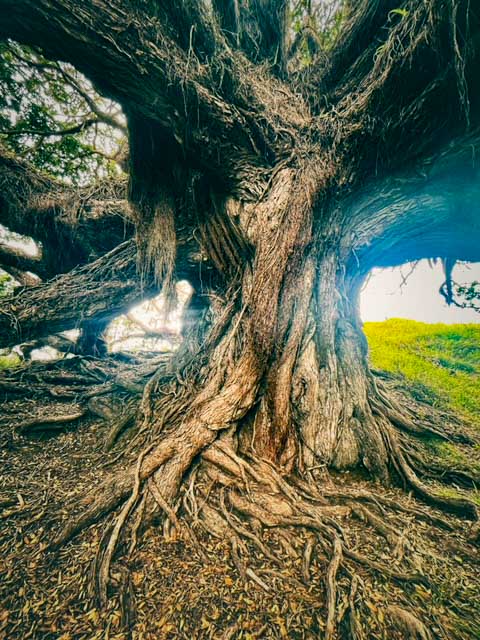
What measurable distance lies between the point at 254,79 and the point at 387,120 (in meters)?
1.58

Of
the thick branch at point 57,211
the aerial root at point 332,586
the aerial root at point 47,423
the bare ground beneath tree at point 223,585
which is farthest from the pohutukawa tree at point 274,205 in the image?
the thick branch at point 57,211

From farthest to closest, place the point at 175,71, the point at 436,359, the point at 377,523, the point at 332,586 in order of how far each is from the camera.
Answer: the point at 436,359 → the point at 175,71 → the point at 377,523 → the point at 332,586

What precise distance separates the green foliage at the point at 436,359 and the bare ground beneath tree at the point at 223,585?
9.20 ft

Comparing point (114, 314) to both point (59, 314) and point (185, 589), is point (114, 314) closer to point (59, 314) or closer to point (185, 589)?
point (59, 314)

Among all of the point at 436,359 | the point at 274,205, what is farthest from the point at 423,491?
the point at 436,359

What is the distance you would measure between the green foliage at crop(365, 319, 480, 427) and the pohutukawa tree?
1.12m

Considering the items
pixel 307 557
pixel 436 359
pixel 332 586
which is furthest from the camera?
pixel 436 359

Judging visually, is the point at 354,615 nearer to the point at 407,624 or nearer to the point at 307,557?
the point at 407,624

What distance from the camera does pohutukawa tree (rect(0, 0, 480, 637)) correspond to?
2.09 m

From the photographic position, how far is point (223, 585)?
5.16ft

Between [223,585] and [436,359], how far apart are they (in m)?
5.32

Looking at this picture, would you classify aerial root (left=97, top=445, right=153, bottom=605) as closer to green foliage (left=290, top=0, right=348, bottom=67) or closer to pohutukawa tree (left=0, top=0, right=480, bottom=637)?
pohutukawa tree (left=0, top=0, right=480, bottom=637)

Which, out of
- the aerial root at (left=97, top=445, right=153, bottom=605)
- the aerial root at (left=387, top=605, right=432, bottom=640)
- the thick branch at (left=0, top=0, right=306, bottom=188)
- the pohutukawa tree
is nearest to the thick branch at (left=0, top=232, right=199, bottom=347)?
the pohutukawa tree

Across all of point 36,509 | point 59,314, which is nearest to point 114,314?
point 59,314
